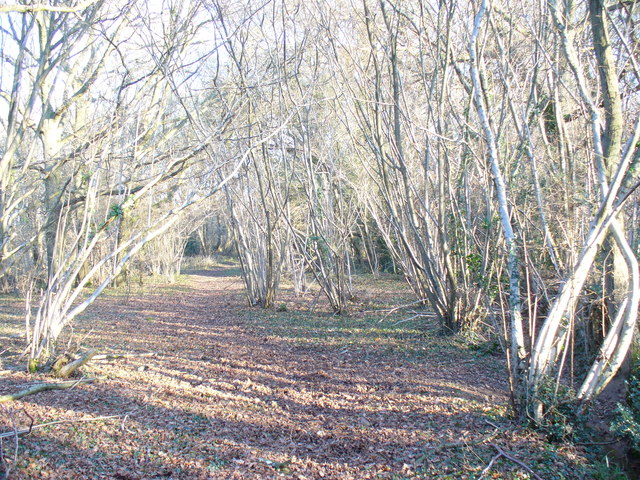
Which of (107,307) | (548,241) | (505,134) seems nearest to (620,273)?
(548,241)

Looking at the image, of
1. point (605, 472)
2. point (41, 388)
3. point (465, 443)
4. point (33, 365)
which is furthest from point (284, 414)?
point (33, 365)

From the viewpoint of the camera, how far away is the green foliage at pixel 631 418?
10.7 ft

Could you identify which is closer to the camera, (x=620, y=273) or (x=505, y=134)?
(x=620, y=273)

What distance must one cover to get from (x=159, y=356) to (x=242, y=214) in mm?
5285

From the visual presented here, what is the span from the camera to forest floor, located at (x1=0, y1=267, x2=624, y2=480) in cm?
317

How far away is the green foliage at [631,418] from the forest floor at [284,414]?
0.30 m

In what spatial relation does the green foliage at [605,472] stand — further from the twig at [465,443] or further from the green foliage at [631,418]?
the twig at [465,443]

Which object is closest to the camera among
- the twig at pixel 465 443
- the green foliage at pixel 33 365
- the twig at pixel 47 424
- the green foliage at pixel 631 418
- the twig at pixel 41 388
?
the twig at pixel 47 424

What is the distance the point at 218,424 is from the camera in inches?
155

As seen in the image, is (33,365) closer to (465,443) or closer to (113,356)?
(113,356)

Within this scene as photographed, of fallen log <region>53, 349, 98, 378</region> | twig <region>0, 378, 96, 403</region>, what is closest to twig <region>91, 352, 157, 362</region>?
fallen log <region>53, 349, 98, 378</region>

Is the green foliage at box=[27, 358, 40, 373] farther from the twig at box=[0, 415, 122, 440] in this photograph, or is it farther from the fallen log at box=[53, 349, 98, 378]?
the twig at box=[0, 415, 122, 440]

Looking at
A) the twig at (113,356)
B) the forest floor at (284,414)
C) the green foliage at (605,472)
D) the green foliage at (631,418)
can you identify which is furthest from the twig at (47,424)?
the green foliage at (631,418)

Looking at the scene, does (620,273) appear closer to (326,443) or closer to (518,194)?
(518,194)
